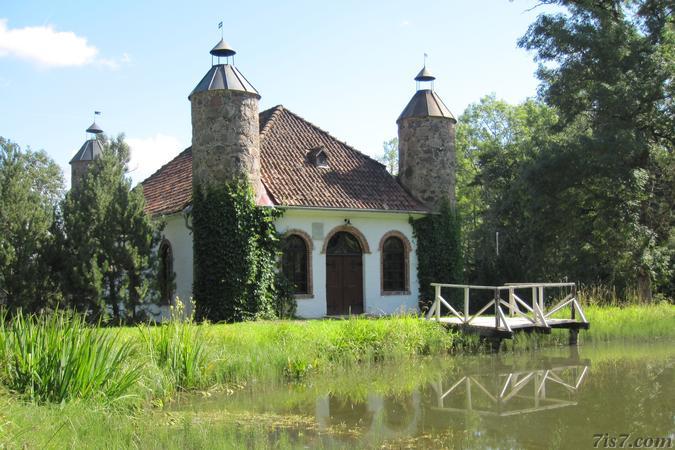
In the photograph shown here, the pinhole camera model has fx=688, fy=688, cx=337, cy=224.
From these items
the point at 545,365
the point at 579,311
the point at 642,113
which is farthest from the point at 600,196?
the point at 545,365

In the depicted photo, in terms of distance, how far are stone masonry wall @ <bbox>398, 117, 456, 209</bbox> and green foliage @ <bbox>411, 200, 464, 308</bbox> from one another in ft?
1.86

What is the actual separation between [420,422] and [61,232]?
11620 mm

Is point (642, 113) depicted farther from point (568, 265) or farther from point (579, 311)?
point (579, 311)

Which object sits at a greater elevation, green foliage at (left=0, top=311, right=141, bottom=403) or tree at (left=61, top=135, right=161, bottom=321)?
tree at (left=61, top=135, right=161, bottom=321)

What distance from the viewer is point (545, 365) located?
1520 centimetres

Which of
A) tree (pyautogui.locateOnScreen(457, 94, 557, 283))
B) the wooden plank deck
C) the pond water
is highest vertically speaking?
tree (pyautogui.locateOnScreen(457, 94, 557, 283))

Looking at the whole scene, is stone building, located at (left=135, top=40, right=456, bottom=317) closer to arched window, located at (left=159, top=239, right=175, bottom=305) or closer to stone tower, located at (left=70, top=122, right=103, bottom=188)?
arched window, located at (left=159, top=239, right=175, bottom=305)

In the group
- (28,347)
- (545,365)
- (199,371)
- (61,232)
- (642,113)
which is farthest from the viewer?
(642,113)

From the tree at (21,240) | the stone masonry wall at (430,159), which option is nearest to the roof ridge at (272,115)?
the stone masonry wall at (430,159)

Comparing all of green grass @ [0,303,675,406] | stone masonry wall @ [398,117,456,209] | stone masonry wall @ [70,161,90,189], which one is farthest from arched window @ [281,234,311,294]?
stone masonry wall @ [70,161,90,189]

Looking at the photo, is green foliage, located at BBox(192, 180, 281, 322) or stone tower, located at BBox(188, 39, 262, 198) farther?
stone tower, located at BBox(188, 39, 262, 198)

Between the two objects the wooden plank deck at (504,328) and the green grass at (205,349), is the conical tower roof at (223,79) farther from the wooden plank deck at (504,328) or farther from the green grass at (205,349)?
the wooden plank deck at (504,328)

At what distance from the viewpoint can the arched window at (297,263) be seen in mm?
21156

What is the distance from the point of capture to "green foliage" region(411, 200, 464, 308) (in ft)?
77.5
